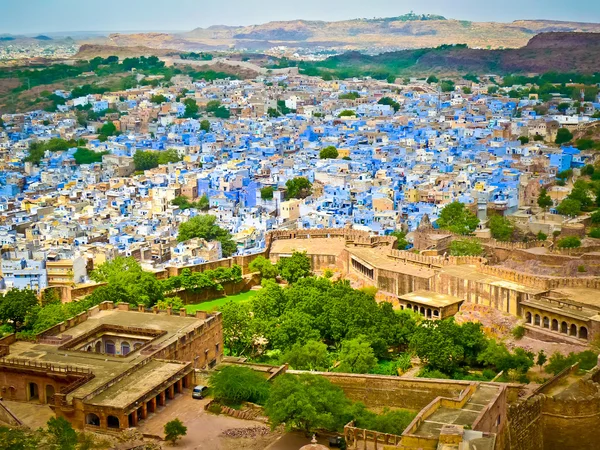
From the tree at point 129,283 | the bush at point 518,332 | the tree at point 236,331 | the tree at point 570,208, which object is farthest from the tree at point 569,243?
the tree at point 129,283

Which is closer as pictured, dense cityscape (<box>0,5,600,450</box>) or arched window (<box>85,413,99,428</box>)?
arched window (<box>85,413,99,428</box>)

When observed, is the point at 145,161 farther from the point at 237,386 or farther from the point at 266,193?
the point at 237,386

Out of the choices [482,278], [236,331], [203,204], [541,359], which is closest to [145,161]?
[203,204]

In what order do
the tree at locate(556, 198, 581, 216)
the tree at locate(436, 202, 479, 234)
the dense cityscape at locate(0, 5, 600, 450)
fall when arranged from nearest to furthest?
the dense cityscape at locate(0, 5, 600, 450)
the tree at locate(436, 202, 479, 234)
the tree at locate(556, 198, 581, 216)

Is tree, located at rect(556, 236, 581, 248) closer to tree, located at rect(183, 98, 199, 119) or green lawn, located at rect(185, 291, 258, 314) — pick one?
green lawn, located at rect(185, 291, 258, 314)

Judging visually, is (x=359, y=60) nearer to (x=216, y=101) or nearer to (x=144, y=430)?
(x=216, y=101)

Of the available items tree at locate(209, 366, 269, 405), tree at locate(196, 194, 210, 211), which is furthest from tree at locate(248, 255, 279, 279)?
tree at locate(196, 194, 210, 211)
